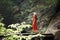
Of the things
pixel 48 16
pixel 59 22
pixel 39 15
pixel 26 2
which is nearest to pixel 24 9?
pixel 26 2

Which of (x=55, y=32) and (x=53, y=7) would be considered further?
(x=53, y=7)

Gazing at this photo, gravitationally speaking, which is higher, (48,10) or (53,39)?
(48,10)

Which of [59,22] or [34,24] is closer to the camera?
[34,24]

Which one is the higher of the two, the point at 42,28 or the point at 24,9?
the point at 24,9

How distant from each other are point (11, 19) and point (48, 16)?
505 cm

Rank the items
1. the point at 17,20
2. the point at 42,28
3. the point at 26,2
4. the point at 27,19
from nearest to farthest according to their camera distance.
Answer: the point at 42,28, the point at 27,19, the point at 17,20, the point at 26,2

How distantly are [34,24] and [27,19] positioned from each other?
6.04 metres

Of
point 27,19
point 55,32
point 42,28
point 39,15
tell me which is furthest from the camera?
point 27,19

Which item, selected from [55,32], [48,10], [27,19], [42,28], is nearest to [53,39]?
[55,32]

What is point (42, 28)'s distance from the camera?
12.8 metres

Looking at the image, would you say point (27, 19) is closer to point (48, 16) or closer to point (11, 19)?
point (11, 19)

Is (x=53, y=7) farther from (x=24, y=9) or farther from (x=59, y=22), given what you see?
(x=24, y=9)

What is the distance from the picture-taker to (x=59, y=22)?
11109 mm

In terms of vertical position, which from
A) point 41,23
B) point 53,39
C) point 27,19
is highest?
point 27,19
